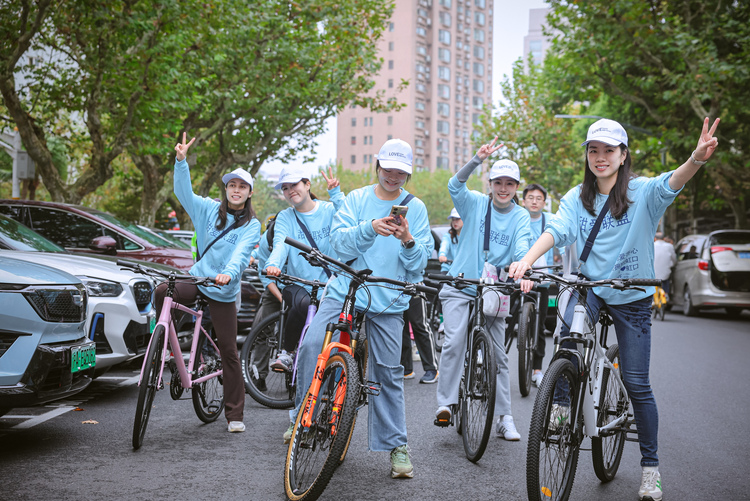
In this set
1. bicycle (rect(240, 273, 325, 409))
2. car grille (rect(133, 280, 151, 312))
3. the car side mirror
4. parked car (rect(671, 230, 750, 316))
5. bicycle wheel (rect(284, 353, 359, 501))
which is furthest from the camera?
parked car (rect(671, 230, 750, 316))

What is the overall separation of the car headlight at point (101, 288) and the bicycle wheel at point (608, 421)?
4.38 m

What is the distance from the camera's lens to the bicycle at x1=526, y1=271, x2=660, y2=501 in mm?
3842

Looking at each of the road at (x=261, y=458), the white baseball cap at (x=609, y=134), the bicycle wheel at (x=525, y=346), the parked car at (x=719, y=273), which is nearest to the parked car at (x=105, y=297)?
the road at (x=261, y=458)

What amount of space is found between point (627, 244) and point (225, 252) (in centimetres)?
Answer: 297

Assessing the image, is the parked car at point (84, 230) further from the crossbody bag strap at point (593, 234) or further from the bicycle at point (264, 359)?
the crossbody bag strap at point (593, 234)

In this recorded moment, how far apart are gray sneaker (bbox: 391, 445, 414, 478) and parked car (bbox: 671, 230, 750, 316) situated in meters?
13.6

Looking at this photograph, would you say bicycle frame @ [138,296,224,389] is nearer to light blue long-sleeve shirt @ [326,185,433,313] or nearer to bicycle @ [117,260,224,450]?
bicycle @ [117,260,224,450]

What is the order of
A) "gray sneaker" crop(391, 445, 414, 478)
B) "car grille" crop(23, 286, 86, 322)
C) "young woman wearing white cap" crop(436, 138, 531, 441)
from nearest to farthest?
"gray sneaker" crop(391, 445, 414, 478)
"car grille" crop(23, 286, 86, 322)
"young woman wearing white cap" crop(436, 138, 531, 441)

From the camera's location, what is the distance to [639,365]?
14.3 ft

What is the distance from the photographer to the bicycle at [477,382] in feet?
16.9

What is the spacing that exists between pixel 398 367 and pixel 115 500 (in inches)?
68.1

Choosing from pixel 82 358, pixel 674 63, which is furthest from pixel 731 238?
pixel 82 358

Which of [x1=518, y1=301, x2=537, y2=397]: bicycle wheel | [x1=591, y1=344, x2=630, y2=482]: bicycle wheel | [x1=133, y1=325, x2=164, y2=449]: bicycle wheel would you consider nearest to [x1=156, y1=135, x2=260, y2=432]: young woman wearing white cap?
[x1=133, y1=325, x2=164, y2=449]: bicycle wheel

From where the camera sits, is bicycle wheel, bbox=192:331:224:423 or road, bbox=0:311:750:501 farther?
bicycle wheel, bbox=192:331:224:423
